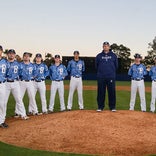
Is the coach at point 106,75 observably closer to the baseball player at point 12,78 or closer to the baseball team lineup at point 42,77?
the baseball team lineup at point 42,77

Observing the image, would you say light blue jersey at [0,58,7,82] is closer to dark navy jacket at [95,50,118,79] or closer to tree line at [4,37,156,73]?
dark navy jacket at [95,50,118,79]

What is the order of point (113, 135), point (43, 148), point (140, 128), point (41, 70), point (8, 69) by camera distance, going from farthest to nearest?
point (41, 70), point (8, 69), point (140, 128), point (113, 135), point (43, 148)

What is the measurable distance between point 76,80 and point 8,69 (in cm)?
343

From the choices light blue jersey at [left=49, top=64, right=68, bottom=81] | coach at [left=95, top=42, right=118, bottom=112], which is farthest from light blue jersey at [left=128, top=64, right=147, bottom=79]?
light blue jersey at [left=49, top=64, right=68, bottom=81]

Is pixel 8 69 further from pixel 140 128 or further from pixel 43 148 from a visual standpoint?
pixel 140 128

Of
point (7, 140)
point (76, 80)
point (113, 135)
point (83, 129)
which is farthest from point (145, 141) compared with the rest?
point (76, 80)

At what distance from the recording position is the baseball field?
22.3 feet

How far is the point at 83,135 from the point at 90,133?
0.19 m

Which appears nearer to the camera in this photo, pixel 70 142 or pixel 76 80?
pixel 70 142

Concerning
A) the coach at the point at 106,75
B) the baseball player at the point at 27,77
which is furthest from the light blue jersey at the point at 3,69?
the coach at the point at 106,75

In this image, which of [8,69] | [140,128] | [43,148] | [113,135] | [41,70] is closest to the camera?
[43,148]

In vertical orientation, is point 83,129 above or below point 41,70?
below

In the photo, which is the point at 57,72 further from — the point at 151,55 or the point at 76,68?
the point at 151,55

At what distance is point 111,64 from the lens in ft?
32.9
